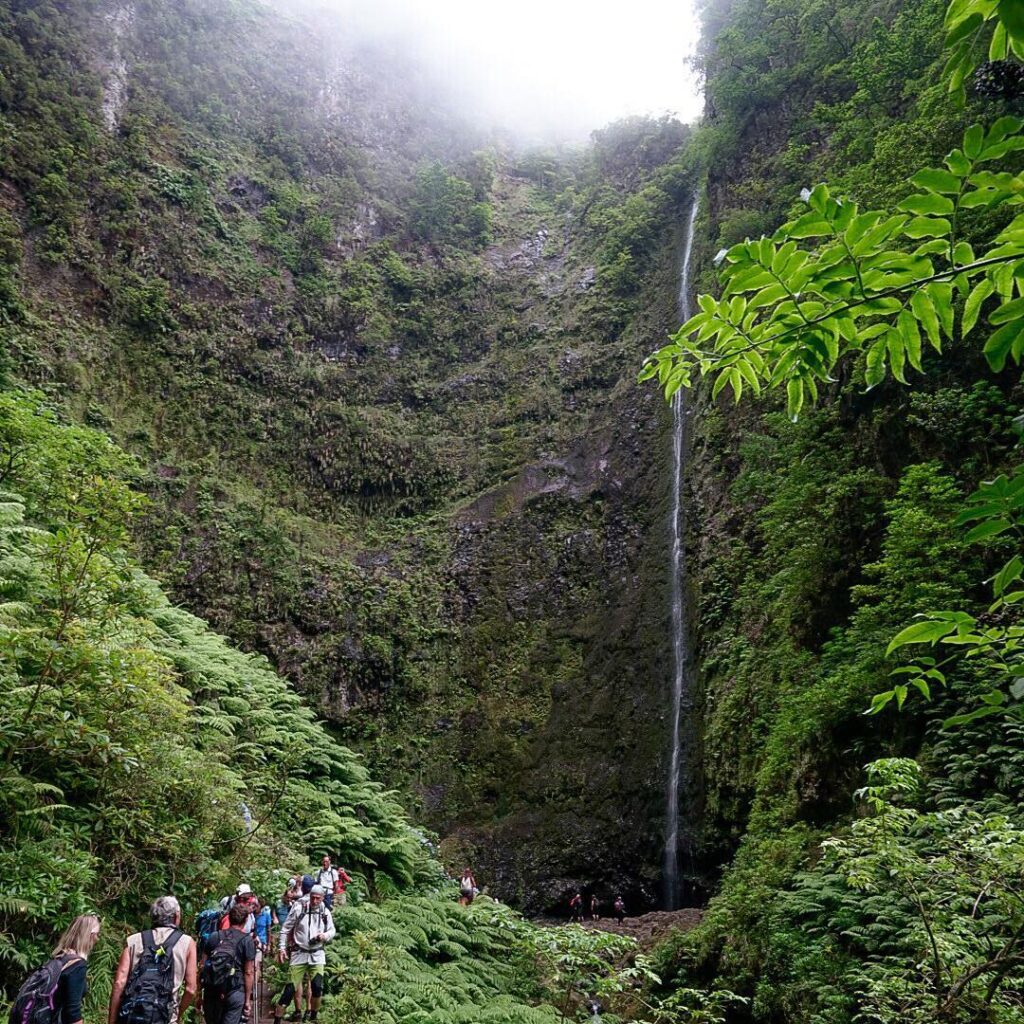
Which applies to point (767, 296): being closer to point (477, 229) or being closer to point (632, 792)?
point (632, 792)

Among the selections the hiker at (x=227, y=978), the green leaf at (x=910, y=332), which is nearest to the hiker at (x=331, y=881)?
the hiker at (x=227, y=978)

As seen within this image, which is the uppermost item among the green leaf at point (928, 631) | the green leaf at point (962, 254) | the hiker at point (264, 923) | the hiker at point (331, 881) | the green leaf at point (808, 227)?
the green leaf at point (962, 254)

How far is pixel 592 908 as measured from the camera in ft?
48.5

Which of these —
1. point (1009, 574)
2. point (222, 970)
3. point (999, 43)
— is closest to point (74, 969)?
point (222, 970)

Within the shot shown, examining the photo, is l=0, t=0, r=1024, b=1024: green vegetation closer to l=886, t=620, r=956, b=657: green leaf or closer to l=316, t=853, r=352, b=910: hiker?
l=886, t=620, r=956, b=657: green leaf

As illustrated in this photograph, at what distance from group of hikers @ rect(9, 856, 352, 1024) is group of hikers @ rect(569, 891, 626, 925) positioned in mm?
9316

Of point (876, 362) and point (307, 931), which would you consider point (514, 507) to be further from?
point (876, 362)

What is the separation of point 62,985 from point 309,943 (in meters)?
3.07

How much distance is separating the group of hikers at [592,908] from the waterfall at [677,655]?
1.03 meters

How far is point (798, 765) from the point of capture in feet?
29.4

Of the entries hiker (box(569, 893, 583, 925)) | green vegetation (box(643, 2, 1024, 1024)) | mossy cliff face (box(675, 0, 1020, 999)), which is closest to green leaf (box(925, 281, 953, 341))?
green vegetation (box(643, 2, 1024, 1024))

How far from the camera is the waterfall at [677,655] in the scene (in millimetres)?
14484

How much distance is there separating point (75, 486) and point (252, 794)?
5.00 m

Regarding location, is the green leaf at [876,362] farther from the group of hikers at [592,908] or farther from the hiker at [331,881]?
the group of hikers at [592,908]
